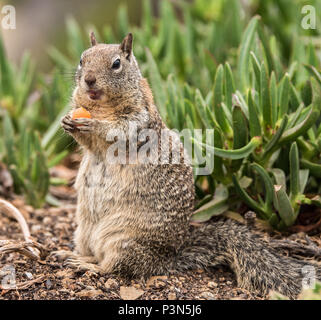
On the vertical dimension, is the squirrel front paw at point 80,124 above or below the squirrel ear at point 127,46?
below

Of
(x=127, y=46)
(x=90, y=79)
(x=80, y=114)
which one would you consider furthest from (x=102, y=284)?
(x=127, y=46)

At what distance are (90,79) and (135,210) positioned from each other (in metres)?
0.86

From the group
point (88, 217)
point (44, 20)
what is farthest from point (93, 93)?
point (44, 20)

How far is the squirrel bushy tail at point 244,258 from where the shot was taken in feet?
11.0

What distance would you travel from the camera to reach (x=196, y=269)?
11.9 feet

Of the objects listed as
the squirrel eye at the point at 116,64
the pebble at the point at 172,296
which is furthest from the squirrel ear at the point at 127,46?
the pebble at the point at 172,296

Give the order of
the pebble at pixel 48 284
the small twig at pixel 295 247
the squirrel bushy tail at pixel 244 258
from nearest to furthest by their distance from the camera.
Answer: the pebble at pixel 48 284, the squirrel bushy tail at pixel 244 258, the small twig at pixel 295 247

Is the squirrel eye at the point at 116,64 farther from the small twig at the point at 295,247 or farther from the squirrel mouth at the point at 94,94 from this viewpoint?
the small twig at the point at 295,247

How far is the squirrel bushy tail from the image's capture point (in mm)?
3344

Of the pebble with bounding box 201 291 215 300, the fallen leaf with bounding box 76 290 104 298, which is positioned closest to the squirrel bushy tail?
the pebble with bounding box 201 291 215 300

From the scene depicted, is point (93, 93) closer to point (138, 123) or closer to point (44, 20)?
point (138, 123)

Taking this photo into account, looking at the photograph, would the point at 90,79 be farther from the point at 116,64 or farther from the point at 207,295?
the point at 207,295

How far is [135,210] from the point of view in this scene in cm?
341

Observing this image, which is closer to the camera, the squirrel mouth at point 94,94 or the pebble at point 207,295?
the pebble at point 207,295
